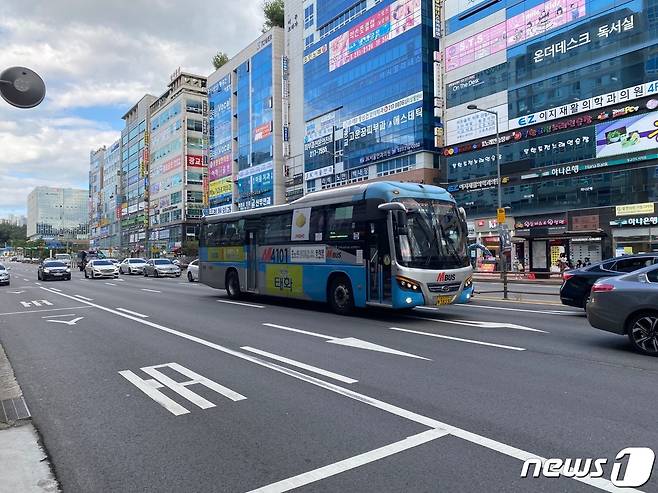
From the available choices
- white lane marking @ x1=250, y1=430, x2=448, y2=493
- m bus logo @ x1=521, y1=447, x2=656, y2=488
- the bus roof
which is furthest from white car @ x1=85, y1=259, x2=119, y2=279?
m bus logo @ x1=521, y1=447, x2=656, y2=488

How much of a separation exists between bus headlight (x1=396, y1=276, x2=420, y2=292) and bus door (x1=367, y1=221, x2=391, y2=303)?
355 mm

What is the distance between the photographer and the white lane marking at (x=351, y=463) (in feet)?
12.0

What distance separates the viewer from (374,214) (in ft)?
38.6

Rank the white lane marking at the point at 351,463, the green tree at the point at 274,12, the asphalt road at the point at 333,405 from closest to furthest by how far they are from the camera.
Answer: the white lane marking at the point at 351,463
the asphalt road at the point at 333,405
the green tree at the point at 274,12

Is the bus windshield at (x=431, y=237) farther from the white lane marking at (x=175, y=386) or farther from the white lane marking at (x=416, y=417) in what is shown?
the white lane marking at (x=175, y=386)

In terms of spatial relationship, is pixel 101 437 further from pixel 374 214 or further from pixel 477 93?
pixel 477 93

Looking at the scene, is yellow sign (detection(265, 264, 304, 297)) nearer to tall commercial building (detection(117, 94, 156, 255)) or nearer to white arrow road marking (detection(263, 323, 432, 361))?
white arrow road marking (detection(263, 323, 432, 361))

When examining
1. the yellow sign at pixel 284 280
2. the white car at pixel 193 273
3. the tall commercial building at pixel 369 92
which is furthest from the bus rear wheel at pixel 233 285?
the tall commercial building at pixel 369 92

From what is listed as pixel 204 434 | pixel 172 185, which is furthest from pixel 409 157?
pixel 172 185

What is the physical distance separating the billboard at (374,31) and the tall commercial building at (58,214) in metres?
106

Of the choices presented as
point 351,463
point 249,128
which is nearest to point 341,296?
point 351,463

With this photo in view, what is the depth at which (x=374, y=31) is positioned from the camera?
58969 millimetres

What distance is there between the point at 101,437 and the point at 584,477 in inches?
163

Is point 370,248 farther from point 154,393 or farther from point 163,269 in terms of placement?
point 163,269
